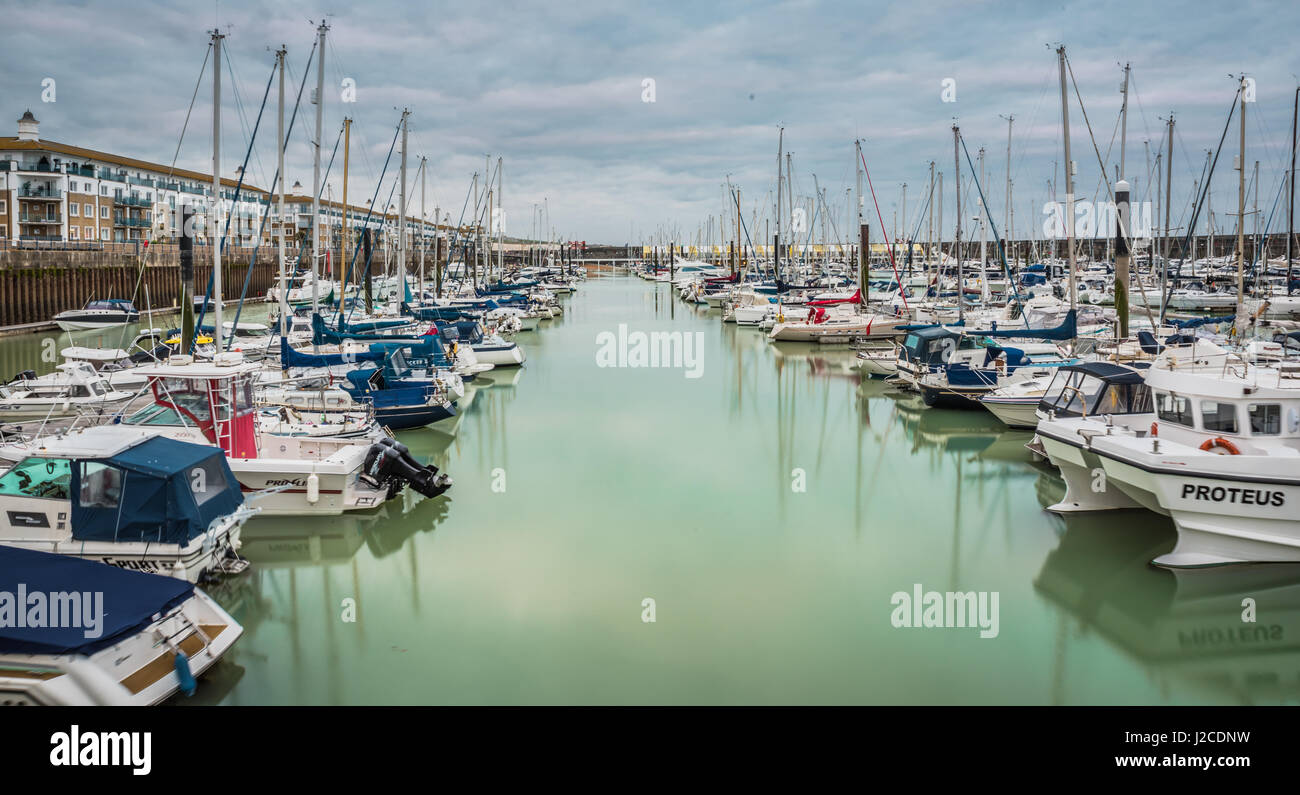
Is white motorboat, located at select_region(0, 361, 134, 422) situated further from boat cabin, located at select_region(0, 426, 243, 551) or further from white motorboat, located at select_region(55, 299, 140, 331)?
white motorboat, located at select_region(55, 299, 140, 331)

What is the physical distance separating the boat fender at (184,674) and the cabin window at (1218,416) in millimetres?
12659

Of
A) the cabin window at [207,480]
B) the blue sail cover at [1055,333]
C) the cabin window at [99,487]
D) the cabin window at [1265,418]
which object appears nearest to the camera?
the cabin window at [99,487]

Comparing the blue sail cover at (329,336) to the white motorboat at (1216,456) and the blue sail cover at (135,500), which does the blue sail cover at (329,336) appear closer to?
the blue sail cover at (135,500)

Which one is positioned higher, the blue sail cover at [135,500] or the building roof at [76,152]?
the building roof at [76,152]

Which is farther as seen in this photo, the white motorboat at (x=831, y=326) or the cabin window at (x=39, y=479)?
the white motorboat at (x=831, y=326)

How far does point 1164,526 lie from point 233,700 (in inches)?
511

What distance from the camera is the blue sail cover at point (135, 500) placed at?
1037 cm

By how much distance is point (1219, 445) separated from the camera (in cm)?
1245

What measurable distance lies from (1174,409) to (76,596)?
13565 millimetres

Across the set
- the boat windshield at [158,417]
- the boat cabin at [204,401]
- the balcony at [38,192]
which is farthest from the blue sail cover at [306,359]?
the balcony at [38,192]

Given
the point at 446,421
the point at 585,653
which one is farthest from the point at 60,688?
the point at 446,421

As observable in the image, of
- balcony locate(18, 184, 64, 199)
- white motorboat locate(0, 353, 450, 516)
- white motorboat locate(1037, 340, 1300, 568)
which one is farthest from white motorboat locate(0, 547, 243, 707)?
balcony locate(18, 184, 64, 199)

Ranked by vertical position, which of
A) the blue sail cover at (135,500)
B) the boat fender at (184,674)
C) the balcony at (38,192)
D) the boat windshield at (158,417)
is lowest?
the boat fender at (184,674)
